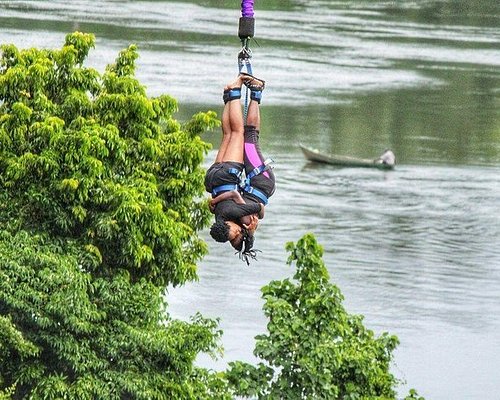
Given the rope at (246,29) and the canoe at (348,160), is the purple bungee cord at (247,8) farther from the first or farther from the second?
the canoe at (348,160)

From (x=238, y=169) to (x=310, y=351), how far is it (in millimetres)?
10025

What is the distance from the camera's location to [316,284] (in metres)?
20.5

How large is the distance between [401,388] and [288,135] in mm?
31758

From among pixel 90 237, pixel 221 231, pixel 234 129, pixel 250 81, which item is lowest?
pixel 221 231

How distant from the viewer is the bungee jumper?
32.8ft

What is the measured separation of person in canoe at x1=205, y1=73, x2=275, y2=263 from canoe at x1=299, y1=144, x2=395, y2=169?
50.8m

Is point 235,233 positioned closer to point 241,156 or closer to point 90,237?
point 241,156

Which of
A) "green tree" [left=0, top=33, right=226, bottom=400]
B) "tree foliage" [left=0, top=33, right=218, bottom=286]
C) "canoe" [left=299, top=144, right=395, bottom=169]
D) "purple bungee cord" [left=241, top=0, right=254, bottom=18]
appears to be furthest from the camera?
"canoe" [left=299, top=144, right=395, bottom=169]

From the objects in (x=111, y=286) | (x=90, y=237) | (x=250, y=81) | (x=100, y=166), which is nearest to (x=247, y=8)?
(x=250, y=81)

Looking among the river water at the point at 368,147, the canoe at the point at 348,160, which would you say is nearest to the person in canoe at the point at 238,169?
the river water at the point at 368,147

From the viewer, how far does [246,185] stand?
10.4 m

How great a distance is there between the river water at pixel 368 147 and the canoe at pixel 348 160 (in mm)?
509

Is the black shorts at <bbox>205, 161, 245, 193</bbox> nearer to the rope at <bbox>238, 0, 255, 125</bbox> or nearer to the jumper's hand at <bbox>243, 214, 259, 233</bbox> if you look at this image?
the rope at <bbox>238, 0, 255, 125</bbox>

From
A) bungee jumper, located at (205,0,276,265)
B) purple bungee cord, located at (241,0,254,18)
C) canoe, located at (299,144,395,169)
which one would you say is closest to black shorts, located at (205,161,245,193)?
bungee jumper, located at (205,0,276,265)
